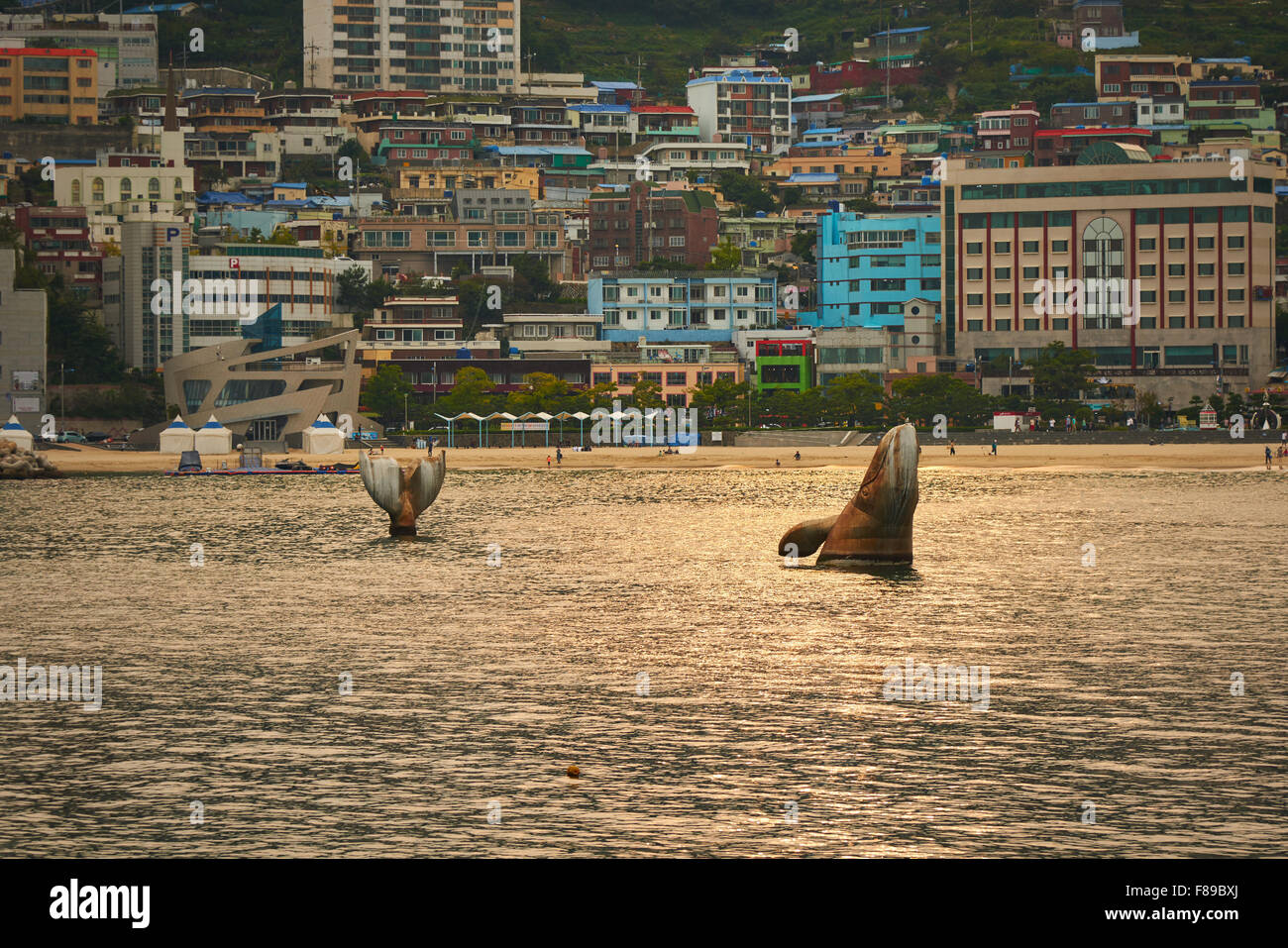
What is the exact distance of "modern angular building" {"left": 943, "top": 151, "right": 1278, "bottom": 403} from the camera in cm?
14888

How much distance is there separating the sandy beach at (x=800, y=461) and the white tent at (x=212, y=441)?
82cm

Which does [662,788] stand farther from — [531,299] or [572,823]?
[531,299]

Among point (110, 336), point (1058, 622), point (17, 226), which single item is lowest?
point (1058, 622)

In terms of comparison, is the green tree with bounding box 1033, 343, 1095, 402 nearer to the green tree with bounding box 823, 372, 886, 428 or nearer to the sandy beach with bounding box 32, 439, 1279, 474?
the sandy beach with bounding box 32, 439, 1279, 474

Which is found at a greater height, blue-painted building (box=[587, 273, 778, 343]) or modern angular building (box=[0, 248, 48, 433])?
blue-painted building (box=[587, 273, 778, 343])

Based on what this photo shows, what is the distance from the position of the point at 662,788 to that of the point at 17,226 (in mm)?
147121

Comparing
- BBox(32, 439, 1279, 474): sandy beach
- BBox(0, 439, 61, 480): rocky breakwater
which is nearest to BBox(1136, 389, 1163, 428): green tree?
BBox(32, 439, 1279, 474): sandy beach

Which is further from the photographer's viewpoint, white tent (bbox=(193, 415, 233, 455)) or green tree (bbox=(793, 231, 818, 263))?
green tree (bbox=(793, 231, 818, 263))

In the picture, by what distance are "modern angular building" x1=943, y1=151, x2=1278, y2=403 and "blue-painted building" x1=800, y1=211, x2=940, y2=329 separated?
16.0ft

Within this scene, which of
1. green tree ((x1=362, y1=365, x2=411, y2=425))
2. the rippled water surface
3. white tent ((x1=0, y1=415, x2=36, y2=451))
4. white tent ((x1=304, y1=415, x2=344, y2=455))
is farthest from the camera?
green tree ((x1=362, y1=365, x2=411, y2=425))

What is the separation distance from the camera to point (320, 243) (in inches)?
6890

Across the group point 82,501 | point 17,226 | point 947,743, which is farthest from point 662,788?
point 17,226

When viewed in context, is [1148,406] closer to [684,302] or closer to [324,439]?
[684,302]

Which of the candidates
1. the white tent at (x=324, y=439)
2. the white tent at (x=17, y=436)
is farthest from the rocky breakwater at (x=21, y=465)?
the white tent at (x=324, y=439)
